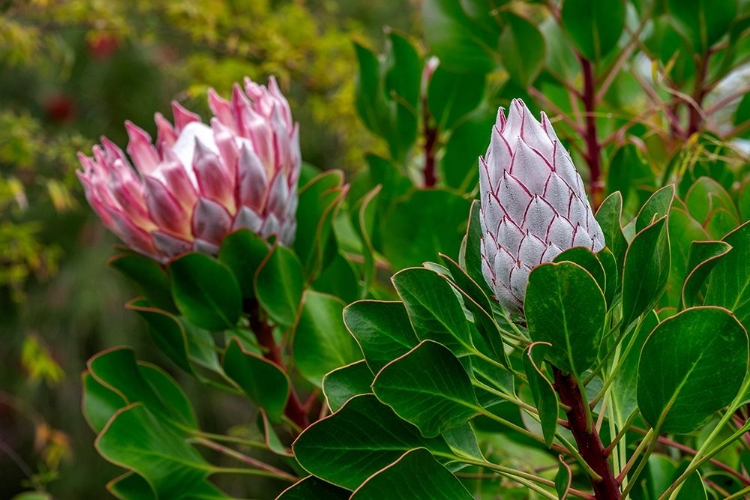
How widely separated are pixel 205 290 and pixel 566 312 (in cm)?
42

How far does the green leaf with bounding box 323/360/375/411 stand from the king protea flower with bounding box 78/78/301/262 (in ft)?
0.91

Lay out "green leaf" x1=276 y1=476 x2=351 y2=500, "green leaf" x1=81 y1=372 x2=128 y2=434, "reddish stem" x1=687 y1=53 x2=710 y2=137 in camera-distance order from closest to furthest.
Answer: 1. "green leaf" x1=276 y1=476 x2=351 y2=500
2. "green leaf" x1=81 y1=372 x2=128 y2=434
3. "reddish stem" x1=687 y1=53 x2=710 y2=137

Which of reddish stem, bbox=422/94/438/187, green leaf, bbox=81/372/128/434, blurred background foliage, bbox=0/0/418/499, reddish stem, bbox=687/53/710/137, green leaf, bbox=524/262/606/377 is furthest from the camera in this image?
blurred background foliage, bbox=0/0/418/499

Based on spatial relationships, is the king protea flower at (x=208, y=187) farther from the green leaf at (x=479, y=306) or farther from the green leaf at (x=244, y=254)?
the green leaf at (x=479, y=306)

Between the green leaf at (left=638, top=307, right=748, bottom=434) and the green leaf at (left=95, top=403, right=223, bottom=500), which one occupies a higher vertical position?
the green leaf at (left=638, top=307, right=748, bottom=434)

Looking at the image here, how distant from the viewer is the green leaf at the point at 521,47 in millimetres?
890

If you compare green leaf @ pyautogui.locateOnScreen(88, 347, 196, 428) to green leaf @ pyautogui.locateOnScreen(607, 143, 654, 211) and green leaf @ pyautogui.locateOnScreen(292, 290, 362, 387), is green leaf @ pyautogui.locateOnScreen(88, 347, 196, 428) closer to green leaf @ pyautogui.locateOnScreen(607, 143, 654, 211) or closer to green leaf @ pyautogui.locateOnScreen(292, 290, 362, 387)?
green leaf @ pyautogui.locateOnScreen(292, 290, 362, 387)

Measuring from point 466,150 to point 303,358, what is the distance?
1.17ft

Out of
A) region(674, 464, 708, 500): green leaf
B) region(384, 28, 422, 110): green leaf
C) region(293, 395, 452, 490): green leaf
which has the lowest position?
region(674, 464, 708, 500): green leaf

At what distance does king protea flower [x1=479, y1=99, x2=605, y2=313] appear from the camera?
50cm

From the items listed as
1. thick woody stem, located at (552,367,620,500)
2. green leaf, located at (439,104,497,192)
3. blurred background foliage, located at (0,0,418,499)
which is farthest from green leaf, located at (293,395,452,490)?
blurred background foliage, located at (0,0,418,499)

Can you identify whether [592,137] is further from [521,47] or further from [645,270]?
[645,270]

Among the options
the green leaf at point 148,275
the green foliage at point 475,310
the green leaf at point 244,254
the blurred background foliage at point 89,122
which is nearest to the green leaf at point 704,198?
the green foliage at point 475,310

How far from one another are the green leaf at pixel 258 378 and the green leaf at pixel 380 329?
0.19m
